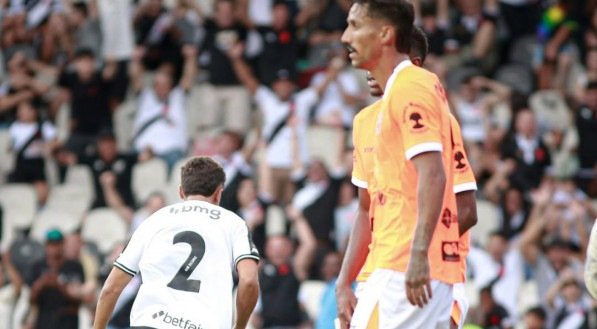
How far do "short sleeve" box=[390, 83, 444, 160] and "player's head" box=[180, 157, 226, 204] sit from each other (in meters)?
2.15

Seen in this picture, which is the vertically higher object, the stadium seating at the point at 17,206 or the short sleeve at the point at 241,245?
the short sleeve at the point at 241,245

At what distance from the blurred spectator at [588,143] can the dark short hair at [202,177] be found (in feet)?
40.2

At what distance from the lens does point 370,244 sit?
25.2 ft

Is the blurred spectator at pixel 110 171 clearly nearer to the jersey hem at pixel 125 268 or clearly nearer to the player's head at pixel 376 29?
the jersey hem at pixel 125 268

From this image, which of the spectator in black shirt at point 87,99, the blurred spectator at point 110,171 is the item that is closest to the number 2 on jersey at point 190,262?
the blurred spectator at point 110,171

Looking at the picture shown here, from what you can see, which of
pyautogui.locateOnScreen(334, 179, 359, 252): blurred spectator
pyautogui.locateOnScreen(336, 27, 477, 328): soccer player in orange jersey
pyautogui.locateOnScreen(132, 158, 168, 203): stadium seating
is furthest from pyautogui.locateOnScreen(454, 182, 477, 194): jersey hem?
pyautogui.locateOnScreen(132, 158, 168, 203): stadium seating

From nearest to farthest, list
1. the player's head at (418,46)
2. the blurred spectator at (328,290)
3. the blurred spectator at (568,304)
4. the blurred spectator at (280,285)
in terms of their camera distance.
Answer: the player's head at (418,46) → the blurred spectator at (328,290) → the blurred spectator at (568,304) → the blurred spectator at (280,285)

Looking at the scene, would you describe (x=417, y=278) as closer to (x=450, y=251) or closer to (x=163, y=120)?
(x=450, y=251)

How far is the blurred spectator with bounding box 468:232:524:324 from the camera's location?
1834 centimetres

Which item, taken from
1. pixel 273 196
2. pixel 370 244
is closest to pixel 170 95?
pixel 273 196

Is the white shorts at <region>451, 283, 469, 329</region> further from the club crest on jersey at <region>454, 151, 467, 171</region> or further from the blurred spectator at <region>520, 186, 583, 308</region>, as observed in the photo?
the blurred spectator at <region>520, 186, 583, 308</region>

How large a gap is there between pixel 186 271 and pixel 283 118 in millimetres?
12461

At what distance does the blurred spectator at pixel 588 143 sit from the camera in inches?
813

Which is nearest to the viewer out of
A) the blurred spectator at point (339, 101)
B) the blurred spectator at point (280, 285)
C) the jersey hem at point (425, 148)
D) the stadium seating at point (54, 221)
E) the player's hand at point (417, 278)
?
the player's hand at point (417, 278)
